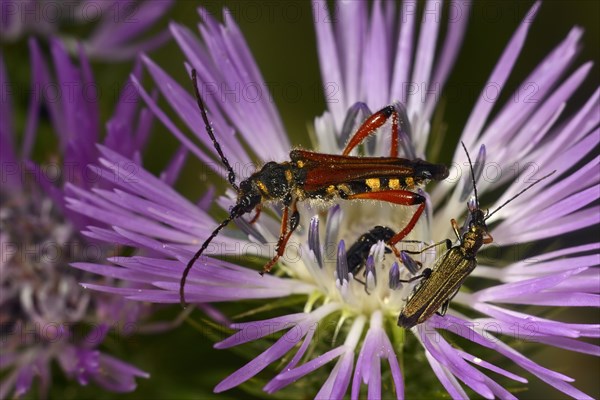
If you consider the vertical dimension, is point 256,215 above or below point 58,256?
above

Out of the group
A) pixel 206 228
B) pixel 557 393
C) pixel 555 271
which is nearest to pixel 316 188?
pixel 206 228

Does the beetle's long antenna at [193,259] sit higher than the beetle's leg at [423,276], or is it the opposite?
the beetle's leg at [423,276]

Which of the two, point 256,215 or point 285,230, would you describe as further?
point 256,215

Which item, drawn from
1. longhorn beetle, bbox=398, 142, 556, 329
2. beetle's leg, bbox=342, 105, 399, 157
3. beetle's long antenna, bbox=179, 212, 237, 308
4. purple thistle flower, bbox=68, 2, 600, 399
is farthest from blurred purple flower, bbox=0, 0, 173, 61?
longhorn beetle, bbox=398, 142, 556, 329

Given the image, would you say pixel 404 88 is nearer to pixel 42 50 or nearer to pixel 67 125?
pixel 67 125

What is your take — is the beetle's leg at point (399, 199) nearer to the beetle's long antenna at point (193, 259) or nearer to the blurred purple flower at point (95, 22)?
the beetle's long antenna at point (193, 259)

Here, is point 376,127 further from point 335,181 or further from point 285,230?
point 285,230

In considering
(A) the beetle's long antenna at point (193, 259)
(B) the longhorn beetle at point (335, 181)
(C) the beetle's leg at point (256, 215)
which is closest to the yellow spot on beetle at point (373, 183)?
(B) the longhorn beetle at point (335, 181)

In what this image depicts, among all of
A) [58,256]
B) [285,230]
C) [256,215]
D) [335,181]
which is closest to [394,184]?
[335,181]
